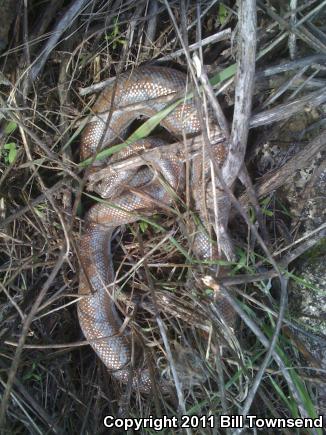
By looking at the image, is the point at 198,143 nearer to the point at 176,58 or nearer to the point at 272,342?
the point at 176,58

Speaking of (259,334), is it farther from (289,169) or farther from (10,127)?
(10,127)

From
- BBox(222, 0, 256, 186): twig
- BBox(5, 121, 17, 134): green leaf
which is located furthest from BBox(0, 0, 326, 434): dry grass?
BBox(222, 0, 256, 186): twig

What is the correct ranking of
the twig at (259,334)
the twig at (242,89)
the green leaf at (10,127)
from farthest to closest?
the green leaf at (10,127), the twig at (259,334), the twig at (242,89)

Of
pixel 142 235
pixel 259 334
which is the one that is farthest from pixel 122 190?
pixel 259 334

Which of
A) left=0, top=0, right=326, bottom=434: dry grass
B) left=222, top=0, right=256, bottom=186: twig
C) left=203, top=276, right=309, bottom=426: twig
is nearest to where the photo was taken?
left=222, top=0, right=256, bottom=186: twig

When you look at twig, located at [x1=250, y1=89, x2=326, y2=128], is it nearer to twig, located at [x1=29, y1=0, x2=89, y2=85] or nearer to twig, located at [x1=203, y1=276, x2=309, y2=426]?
twig, located at [x1=203, y1=276, x2=309, y2=426]

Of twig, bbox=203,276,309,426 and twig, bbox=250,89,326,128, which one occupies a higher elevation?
twig, bbox=250,89,326,128

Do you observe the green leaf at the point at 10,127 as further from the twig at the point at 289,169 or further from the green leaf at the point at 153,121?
the twig at the point at 289,169

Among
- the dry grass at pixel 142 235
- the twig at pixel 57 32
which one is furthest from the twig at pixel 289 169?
the twig at pixel 57 32
